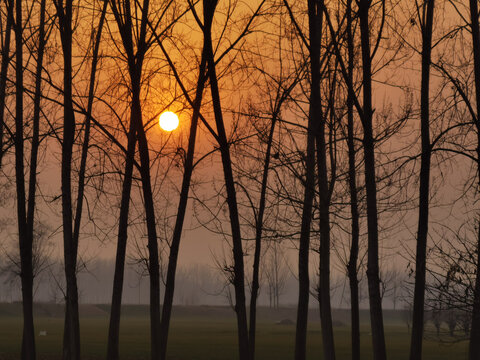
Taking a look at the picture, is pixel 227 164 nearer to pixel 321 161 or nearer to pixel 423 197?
pixel 321 161

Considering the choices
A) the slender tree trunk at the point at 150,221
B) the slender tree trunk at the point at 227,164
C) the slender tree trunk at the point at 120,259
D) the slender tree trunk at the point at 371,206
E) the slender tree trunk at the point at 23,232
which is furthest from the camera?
the slender tree trunk at the point at 23,232

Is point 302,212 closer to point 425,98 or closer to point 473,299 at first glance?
point 425,98

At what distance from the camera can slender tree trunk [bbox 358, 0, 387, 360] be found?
1234 centimetres

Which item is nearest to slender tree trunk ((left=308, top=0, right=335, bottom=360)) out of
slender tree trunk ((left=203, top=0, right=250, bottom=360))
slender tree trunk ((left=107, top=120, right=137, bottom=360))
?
slender tree trunk ((left=203, top=0, right=250, bottom=360))

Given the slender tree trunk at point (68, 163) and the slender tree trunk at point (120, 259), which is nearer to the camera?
the slender tree trunk at point (68, 163)

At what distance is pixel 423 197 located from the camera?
1534cm

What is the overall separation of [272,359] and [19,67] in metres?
21.8

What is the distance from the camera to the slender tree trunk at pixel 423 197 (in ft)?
48.8

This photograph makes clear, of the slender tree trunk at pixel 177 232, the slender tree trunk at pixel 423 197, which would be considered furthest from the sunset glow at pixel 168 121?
the slender tree trunk at pixel 423 197

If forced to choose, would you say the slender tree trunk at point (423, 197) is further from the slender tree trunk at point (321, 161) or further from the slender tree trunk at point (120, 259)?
the slender tree trunk at point (120, 259)

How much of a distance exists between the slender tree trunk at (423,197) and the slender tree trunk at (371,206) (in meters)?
1.60

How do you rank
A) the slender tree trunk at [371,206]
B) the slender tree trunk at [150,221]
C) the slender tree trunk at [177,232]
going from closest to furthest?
the slender tree trunk at [371,206], the slender tree trunk at [150,221], the slender tree trunk at [177,232]

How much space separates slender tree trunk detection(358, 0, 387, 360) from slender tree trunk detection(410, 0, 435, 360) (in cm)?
160

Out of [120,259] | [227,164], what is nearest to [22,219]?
[120,259]
